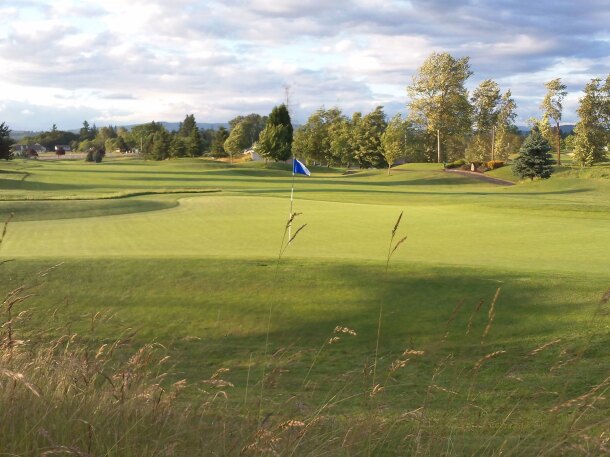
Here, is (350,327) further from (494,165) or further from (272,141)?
(272,141)

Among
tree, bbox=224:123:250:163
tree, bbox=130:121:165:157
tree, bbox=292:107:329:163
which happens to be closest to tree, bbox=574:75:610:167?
tree, bbox=292:107:329:163

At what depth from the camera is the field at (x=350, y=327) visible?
145 inches

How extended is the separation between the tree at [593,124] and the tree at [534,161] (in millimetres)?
10095

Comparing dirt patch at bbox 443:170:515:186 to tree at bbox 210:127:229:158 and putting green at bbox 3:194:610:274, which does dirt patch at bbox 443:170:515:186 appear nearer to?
putting green at bbox 3:194:610:274

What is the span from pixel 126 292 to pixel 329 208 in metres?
19.6

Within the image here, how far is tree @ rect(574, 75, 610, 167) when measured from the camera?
61.1 m

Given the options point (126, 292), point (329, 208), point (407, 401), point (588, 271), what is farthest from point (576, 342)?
point (329, 208)

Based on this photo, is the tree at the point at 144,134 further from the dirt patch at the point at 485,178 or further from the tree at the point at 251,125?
the dirt patch at the point at 485,178

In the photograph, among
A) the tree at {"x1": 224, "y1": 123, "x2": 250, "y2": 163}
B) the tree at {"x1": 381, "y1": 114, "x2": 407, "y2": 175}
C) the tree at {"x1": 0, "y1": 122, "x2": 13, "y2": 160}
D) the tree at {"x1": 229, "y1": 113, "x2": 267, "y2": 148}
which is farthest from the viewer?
the tree at {"x1": 229, "y1": 113, "x2": 267, "y2": 148}

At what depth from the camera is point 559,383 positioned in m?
6.91

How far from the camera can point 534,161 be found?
53.0 metres

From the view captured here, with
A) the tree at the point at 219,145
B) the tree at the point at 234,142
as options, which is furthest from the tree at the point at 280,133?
the tree at the point at 219,145

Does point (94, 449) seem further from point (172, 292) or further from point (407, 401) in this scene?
point (172, 292)

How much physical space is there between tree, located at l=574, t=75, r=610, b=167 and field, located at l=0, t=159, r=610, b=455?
45.6 meters
